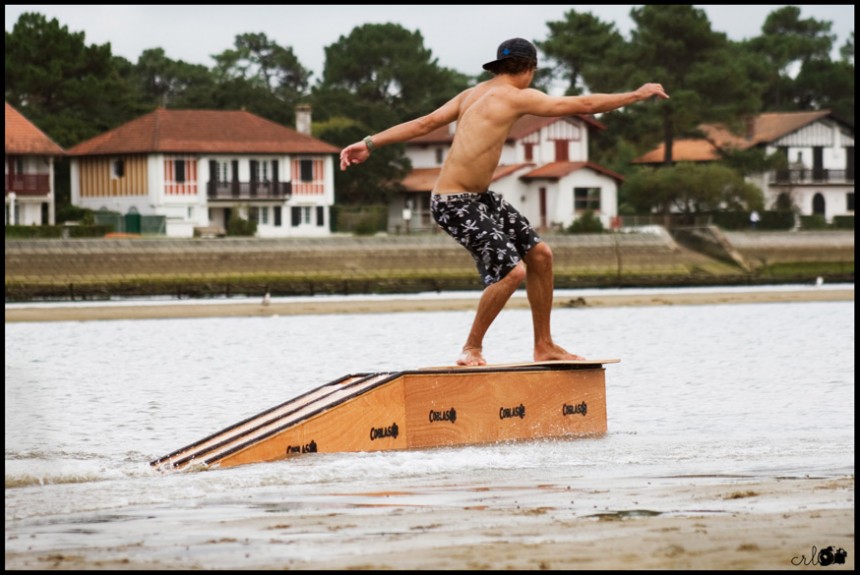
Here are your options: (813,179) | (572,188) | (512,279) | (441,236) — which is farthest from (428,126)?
Answer: (813,179)

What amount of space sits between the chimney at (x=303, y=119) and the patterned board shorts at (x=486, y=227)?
6221cm

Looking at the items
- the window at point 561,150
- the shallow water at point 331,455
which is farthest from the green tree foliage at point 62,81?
the shallow water at point 331,455

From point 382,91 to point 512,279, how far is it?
83866mm

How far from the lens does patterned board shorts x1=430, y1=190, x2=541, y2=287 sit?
1090 centimetres

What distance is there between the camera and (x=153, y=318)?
127ft

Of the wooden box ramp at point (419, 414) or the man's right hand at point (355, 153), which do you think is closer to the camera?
the wooden box ramp at point (419, 414)

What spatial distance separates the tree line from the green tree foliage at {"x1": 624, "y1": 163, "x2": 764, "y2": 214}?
4.59m

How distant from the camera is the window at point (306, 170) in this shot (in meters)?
69.1

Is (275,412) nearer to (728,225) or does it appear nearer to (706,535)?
(706,535)

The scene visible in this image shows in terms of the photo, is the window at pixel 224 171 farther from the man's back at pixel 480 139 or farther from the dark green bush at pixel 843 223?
the man's back at pixel 480 139

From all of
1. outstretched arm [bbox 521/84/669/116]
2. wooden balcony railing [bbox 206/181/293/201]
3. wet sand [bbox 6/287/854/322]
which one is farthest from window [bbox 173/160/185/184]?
outstretched arm [bbox 521/84/669/116]

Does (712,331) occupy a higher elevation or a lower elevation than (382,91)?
lower

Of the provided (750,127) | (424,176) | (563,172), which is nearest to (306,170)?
(424,176)

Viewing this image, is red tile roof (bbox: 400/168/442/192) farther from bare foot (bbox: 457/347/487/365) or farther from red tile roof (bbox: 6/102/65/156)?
bare foot (bbox: 457/347/487/365)
